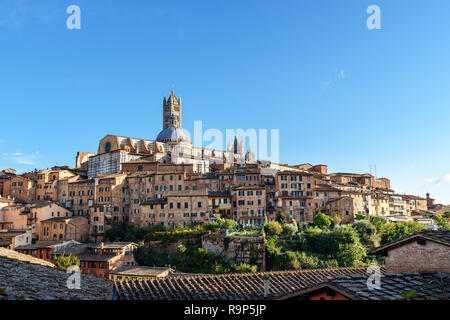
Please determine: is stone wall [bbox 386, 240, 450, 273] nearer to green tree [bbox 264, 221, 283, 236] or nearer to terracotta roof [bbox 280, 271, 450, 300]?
terracotta roof [bbox 280, 271, 450, 300]

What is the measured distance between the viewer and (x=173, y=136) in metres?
98.8

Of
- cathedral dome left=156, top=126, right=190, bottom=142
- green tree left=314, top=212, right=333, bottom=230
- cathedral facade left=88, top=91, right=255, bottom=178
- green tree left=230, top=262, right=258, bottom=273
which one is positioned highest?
cathedral dome left=156, top=126, right=190, bottom=142

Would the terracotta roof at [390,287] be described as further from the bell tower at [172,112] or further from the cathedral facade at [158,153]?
the bell tower at [172,112]

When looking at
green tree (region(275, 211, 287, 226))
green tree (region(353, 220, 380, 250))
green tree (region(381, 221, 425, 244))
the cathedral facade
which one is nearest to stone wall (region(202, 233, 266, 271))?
green tree (region(275, 211, 287, 226))

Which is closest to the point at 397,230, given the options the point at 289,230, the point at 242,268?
the point at 289,230

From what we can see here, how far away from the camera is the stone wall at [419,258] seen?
12.6 m

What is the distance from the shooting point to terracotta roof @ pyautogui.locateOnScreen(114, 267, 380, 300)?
49.3 ft

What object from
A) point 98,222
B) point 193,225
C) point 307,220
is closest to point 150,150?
point 98,222

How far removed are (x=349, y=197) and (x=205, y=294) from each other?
50828mm

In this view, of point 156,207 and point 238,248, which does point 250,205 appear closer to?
point 238,248

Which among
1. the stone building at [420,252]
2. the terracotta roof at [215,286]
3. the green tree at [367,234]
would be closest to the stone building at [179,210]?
the green tree at [367,234]

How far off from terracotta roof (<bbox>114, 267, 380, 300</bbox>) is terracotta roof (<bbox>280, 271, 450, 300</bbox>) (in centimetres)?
430

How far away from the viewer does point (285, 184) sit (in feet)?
204
